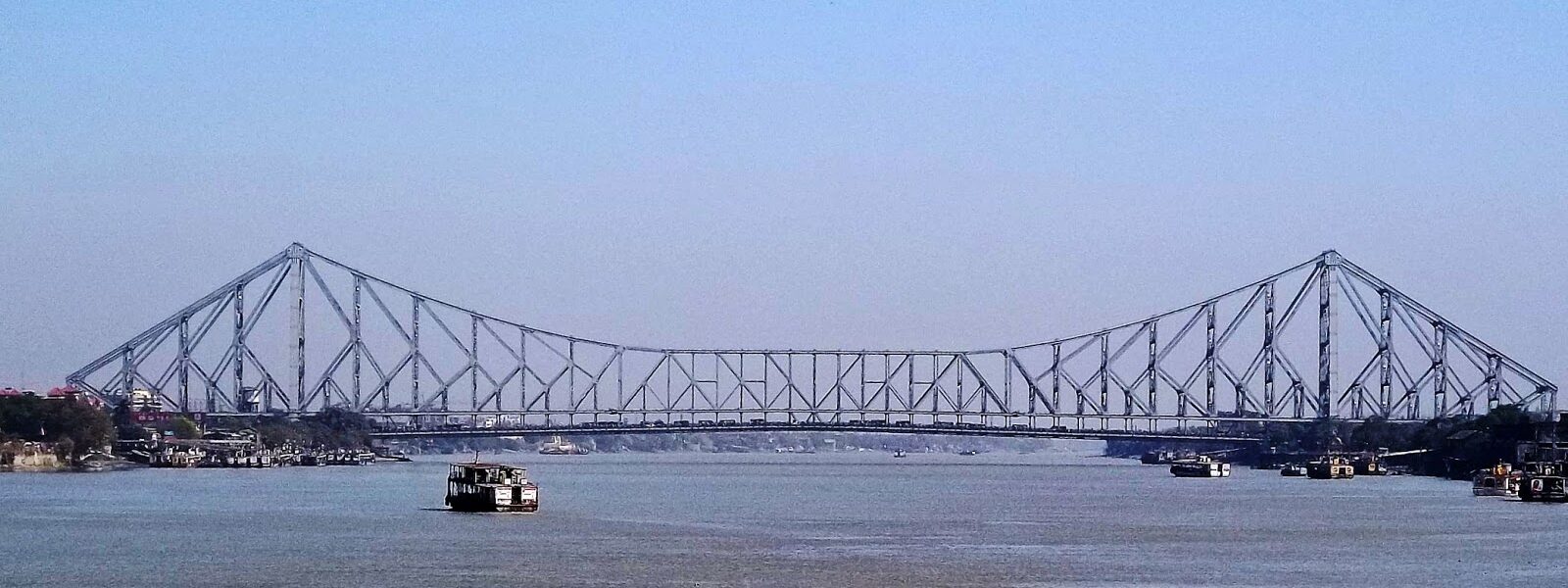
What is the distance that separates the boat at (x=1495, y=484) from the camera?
94.1 meters

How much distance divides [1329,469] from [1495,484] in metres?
30.1

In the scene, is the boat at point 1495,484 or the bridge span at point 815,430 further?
the bridge span at point 815,430

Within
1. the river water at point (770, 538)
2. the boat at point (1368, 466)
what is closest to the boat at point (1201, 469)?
the boat at point (1368, 466)

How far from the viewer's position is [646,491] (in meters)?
100

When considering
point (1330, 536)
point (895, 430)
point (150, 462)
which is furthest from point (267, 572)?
point (895, 430)

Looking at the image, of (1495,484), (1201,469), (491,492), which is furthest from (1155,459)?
(491,492)

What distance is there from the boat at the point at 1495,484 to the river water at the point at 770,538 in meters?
1.47

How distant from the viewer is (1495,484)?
318ft

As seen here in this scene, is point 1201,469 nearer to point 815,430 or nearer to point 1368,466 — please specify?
point 1368,466

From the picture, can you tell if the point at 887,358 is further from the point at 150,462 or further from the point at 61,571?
the point at 61,571

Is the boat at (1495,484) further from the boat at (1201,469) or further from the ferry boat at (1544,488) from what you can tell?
the boat at (1201,469)

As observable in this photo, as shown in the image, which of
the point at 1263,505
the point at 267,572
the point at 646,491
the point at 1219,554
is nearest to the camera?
the point at 267,572

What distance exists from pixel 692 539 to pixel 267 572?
14.6 metres

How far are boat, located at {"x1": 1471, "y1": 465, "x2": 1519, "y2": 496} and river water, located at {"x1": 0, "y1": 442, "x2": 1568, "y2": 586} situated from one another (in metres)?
1.47
